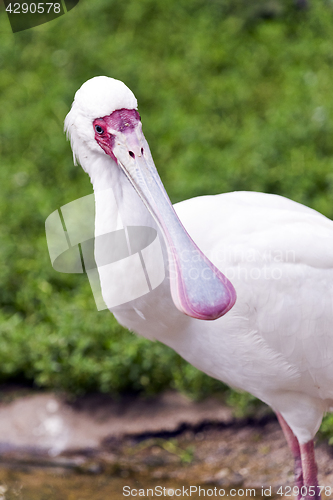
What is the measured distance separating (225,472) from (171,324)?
3.33 feet

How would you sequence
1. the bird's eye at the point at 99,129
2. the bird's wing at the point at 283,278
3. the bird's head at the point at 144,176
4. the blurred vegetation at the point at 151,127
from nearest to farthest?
the bird's head at the point at 144,176
the bird's eye at the point at 99,129
the bird's wing at the point at 283,278
the blurred vegetation at the point at 151,127

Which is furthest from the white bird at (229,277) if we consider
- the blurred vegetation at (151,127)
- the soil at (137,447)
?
the blurred vegetation at (151,127)

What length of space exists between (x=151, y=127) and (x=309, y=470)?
381 centimetres

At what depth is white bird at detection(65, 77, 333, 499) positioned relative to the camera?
2.33 metres

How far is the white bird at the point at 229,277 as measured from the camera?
233cm

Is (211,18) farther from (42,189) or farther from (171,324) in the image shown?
(171,324)

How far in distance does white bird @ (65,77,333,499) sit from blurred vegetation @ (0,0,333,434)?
75cm

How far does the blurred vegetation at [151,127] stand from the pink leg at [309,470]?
582 millimetres

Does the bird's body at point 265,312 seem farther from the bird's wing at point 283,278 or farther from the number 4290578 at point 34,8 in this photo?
the number 4290578 at point 34,8

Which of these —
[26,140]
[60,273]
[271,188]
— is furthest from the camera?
[26,140]

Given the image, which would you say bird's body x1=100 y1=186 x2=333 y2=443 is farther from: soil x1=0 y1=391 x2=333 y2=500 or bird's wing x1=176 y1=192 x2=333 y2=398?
soil x1=0 y1=391 x2=333 y2=500

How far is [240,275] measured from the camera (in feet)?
8.30

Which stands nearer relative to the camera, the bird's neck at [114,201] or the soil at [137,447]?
the bird's neck at [114,201]

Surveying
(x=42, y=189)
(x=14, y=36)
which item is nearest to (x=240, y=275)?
(x=42, y=189)
